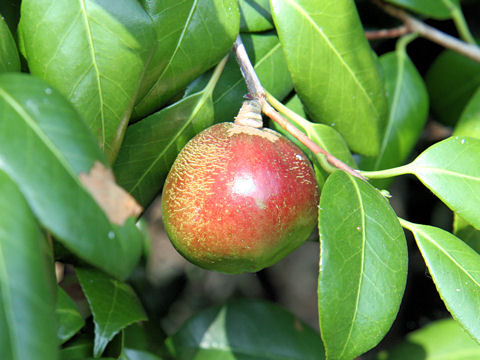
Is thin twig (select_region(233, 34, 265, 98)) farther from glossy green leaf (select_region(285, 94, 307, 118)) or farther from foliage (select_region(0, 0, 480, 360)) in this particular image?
glossy green leaf (select_region(285, 94, 307, 118))

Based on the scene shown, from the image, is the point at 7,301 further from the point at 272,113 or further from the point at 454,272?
the point at 454,272

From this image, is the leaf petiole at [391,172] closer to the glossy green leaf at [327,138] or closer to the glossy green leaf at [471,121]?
the glossy green leaf at [327,138]

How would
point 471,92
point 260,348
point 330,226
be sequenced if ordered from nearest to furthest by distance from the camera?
point 330,226 < point 260,348 < point 471,92

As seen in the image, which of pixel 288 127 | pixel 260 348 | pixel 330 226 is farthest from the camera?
pixel 260 348

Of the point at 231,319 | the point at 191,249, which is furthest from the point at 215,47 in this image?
the point at 231,319

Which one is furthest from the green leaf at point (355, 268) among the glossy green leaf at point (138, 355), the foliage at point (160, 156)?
the glossy green leaf at point (138, 355)

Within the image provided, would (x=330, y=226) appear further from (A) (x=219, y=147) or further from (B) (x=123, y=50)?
(B) (x=123, y=50)

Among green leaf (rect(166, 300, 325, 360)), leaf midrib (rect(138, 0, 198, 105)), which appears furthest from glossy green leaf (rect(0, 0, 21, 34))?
green leaf (rect(166, 300, 325, 360))
